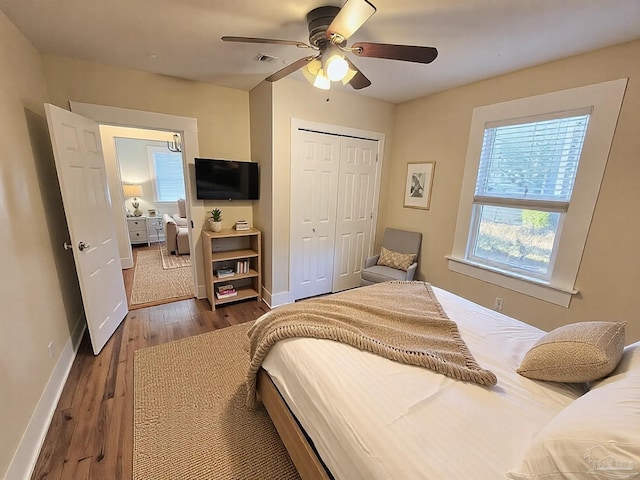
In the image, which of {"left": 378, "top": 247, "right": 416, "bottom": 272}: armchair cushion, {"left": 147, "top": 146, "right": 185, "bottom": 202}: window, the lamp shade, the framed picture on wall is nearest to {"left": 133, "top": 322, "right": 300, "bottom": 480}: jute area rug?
{"left": 378, "top": 247, "right": 416, "bottom": 272}: armchair cushion

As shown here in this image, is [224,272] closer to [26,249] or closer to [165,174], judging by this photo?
[26,249]

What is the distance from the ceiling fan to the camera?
48.4 inches

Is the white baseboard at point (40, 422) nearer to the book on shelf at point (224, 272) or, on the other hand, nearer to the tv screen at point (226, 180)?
the book on shelf at point (224, 272)

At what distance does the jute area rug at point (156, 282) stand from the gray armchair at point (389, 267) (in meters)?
2.33

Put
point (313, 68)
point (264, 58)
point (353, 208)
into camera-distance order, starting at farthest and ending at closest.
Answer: point (353, 208)
point (264, 58)
point (313, 68)

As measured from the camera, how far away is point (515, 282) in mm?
2420

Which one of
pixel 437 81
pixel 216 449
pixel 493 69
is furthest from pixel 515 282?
pixel 216 449

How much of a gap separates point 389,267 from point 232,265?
1967mm

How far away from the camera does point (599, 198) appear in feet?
6.39

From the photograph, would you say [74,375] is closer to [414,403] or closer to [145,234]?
[414,403]

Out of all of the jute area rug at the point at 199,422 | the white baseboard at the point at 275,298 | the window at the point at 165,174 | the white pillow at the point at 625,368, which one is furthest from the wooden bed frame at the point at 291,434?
the window at the point at 165,174

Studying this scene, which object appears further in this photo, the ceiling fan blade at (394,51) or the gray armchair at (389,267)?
the gray armchair at (389,267)

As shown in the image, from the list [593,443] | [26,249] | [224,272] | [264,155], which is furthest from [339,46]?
Answer: [224,272]

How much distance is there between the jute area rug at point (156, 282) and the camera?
337 cm
